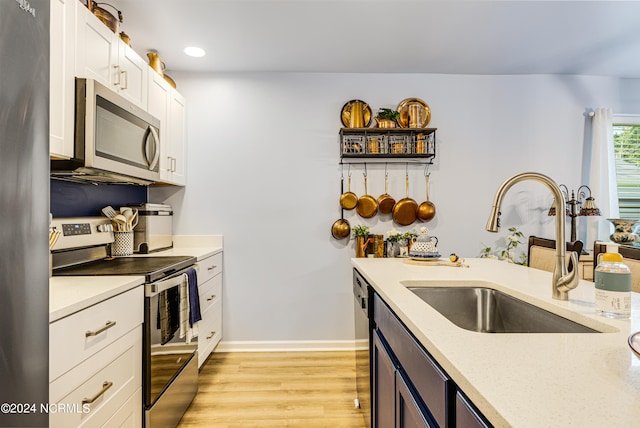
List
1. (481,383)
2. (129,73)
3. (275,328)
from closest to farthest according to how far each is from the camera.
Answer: (481,383) < (129,73) < (275,328)

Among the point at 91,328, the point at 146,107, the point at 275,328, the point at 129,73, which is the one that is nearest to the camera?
the point at 91,328

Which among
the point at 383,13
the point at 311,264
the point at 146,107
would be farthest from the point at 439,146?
the point at 146,107

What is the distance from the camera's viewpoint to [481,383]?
55 cm

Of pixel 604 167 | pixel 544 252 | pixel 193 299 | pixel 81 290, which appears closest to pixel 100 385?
pixel 81 290

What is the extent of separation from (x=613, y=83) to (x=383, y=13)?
8.55ft

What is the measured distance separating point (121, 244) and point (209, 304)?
782mm

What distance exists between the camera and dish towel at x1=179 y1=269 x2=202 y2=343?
1908 millimetres

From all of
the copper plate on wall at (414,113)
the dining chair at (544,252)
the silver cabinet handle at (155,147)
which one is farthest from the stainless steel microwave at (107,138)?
the dining chair at (544,252)

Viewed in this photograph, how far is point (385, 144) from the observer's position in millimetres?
3051

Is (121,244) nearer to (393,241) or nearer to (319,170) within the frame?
(319,170)

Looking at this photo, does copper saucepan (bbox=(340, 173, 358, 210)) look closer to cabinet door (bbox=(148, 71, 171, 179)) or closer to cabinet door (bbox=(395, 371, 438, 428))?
cabinet door (bbox=(148, 71, 171, 179))

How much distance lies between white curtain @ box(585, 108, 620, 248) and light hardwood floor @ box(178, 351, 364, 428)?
106 inches

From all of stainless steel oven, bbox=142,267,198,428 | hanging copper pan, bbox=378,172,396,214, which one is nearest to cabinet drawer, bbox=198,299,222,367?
stainless steel oven, bbox=142,267,198,428

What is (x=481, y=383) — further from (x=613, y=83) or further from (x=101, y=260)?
(x=613, y=83)
